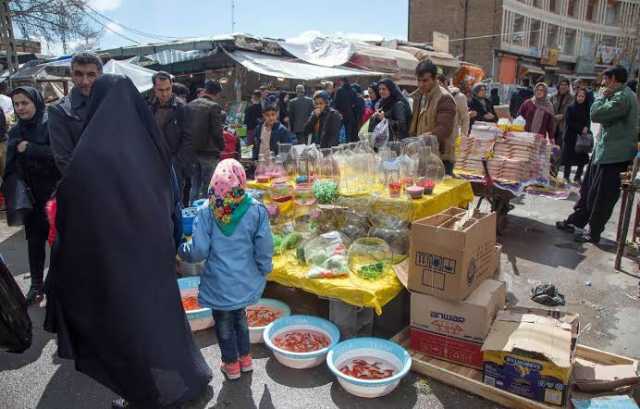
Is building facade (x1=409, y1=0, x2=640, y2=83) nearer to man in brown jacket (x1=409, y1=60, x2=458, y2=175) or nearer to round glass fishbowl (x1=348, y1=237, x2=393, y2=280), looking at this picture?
man in brown jacket (x1=409, y1=60, x2=458, y2=175)

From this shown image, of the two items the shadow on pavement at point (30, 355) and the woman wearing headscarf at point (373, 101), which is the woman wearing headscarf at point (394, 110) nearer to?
the woman wearing headscarf at point (373, 101)

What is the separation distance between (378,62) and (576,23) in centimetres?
3297

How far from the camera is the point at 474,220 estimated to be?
3076 millimetres

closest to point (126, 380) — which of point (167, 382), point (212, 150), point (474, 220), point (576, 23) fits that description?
point (167, 382)

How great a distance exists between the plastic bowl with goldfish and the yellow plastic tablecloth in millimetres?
257

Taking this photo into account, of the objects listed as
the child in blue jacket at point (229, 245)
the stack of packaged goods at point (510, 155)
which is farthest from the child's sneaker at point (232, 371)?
the stack of packaged goods at point (510, 155)

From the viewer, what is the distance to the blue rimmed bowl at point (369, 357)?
252 cm

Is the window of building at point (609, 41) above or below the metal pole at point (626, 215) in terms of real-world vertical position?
above

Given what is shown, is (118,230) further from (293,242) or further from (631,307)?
(631,307)

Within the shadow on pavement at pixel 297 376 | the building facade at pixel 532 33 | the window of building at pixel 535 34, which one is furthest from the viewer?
the window of building at pixel 535 34

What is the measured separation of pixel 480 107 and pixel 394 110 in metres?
3.67

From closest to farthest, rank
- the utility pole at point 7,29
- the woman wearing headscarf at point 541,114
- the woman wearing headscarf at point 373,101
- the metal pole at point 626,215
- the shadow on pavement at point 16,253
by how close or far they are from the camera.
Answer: the metal pole at point 626,215
the shadow on pavement at point 16,253
the woman wearing headscarf at point 373,101
the woman wearing headscarf at point 541,114
the utility pole at point 7,29

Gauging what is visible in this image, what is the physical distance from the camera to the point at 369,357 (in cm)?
291

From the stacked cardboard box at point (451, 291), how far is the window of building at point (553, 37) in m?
40.9
